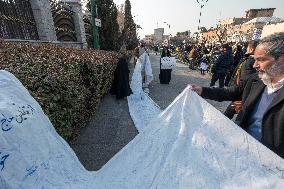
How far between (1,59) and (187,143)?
294 cm

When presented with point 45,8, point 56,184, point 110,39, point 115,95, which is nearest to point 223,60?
point 115,95

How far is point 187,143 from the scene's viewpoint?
2898 millimetres

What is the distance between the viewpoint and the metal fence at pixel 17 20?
9.09 metres

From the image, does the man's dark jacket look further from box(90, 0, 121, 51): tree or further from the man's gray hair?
box(90, 0, 121, 51): tree

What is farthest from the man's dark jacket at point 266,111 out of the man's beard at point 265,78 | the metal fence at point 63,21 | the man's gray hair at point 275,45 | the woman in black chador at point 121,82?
the metal fence at point 63,21

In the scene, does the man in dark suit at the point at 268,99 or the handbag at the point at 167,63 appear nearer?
the man in dark suit at the point at 268,99

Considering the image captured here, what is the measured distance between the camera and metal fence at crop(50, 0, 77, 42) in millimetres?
13941

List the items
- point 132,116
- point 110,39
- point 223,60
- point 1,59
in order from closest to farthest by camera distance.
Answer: point 1,59 < point 132,116 < point 223,60 < point 110,39

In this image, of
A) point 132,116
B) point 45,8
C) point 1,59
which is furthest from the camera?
point 45,8

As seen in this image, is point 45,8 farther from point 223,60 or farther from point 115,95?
point 223,60

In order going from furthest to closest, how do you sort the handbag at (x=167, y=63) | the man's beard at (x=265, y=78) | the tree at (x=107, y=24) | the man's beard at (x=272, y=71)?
1. the tree at (x=107, y=24)
2. the handbag at (x=167, y=63)
3. the man's beard at (x=265, y=78)
4. the man's beard at (x=272, y=71)

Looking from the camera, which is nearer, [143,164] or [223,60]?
[143,164]

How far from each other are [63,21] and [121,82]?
5909mm

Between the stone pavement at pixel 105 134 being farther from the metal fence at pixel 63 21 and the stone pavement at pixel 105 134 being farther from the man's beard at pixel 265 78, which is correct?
the metal fence at pixel 63 21
